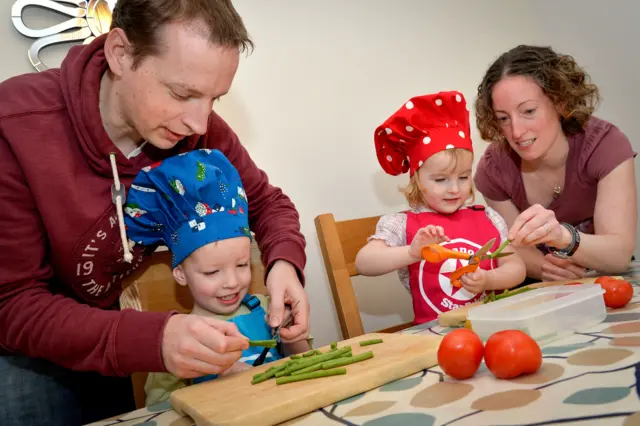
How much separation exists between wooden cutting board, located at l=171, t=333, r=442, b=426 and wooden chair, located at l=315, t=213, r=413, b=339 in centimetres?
42

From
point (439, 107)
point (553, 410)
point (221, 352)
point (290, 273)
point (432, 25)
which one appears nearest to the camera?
point (553, 410)

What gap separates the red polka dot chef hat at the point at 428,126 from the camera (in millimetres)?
1357

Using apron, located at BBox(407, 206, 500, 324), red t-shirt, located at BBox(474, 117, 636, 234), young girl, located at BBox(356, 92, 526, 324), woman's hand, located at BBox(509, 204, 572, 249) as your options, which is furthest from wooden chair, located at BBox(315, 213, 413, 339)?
red t-shirt, located at BBox(474, 117, 636, 234)

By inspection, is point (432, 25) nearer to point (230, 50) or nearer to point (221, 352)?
point (230, 50)

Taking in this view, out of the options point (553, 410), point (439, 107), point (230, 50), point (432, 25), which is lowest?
point (553, 410)

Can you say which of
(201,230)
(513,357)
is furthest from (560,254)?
(201,230)

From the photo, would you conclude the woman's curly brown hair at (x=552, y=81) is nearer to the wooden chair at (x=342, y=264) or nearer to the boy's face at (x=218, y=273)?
the wooden chair at (x=342, y=264)

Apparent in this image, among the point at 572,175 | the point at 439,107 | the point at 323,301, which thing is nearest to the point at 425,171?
the point at 439,107

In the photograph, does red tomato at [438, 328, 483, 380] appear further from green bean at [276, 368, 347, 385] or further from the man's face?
the man's face

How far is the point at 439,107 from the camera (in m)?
1.37

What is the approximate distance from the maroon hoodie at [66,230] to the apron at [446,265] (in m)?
0.71

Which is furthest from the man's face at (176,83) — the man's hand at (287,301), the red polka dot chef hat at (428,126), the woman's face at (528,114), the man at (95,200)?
the woman's face at (528,114)

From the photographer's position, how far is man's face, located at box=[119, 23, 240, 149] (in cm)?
88

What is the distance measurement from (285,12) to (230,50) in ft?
2.92
